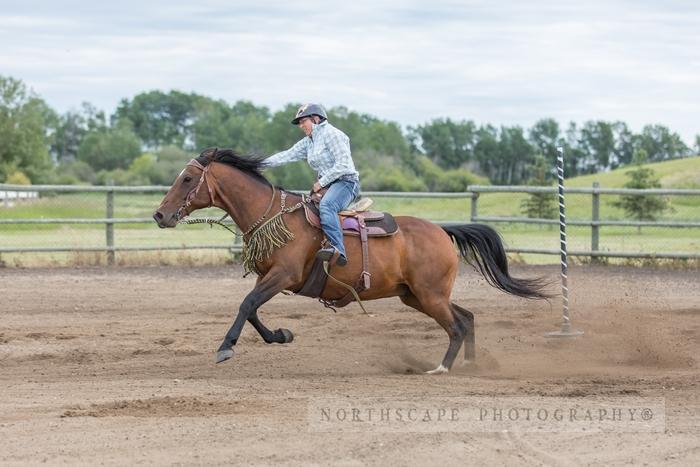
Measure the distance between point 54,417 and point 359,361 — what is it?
153 inches

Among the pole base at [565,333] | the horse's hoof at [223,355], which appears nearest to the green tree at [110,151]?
the pole base at [565,333]

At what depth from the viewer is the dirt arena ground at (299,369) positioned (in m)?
6.79

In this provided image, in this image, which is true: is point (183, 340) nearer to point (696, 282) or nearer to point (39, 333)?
point (39, 333)

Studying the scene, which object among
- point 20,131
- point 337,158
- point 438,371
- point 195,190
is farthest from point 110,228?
point 20,131

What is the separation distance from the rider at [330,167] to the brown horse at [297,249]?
0.64ft

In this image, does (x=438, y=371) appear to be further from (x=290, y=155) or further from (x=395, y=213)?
(x=395, y=213)

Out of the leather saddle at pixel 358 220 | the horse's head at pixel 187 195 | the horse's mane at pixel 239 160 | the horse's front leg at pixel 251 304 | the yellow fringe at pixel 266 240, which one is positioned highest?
the horse's mane at pixel 239 160

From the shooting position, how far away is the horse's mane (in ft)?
34.0

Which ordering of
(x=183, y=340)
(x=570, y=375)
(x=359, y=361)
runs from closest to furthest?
(x=570, y=375) < (x=359, y=361) < (x=183, y=340)

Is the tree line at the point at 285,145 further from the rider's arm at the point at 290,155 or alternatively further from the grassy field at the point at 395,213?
the rider's arm at the point at 290,155

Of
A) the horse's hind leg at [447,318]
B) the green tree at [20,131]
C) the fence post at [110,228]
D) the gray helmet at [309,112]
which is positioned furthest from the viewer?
the green tree at [20,131]

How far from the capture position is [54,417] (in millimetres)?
7703

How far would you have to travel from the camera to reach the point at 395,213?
122ft

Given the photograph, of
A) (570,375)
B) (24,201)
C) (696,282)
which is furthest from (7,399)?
(24,201)
